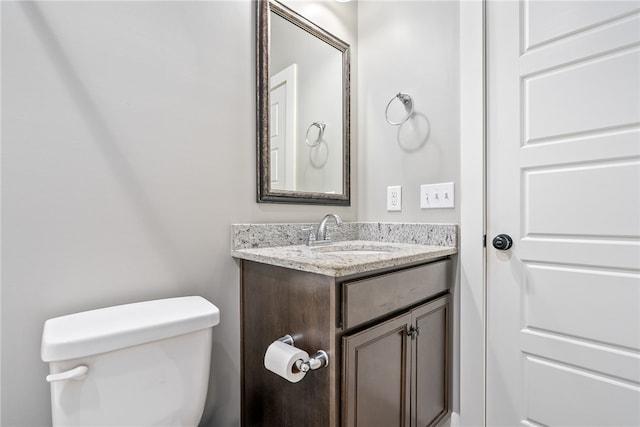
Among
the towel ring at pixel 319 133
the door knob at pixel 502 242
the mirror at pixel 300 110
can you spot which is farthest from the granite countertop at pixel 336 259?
the towel ring at pixel 319 133

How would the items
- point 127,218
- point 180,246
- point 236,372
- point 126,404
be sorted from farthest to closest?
1. point 236,372
2. point 180,246
3. point 127,218
4. point 126,404

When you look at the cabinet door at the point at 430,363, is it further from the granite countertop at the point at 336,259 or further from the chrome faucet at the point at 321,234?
the chrome faucet at the point at 321,234

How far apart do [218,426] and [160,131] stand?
3.55 ft

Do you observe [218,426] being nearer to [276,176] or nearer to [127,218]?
[127,218]

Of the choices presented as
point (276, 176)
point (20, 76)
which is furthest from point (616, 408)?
point (20, 76)

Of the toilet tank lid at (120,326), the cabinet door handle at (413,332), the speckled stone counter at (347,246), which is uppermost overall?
the speckled stone counter at (347,246)

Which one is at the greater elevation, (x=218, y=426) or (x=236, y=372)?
(x=236, y=372)

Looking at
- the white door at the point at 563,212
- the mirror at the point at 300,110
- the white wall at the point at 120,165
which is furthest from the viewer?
the mirror at the point at 300,110

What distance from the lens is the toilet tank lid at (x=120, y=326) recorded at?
685 mm

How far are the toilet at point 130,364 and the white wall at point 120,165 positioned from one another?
13 centimetres

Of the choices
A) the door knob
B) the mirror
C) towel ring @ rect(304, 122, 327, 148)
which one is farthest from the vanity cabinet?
towel ring @ rect(304, 122, 327, 148)

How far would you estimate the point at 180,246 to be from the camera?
42.1 inches

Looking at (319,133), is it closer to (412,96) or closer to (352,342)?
(412,96)

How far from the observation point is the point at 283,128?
4.43 feet
